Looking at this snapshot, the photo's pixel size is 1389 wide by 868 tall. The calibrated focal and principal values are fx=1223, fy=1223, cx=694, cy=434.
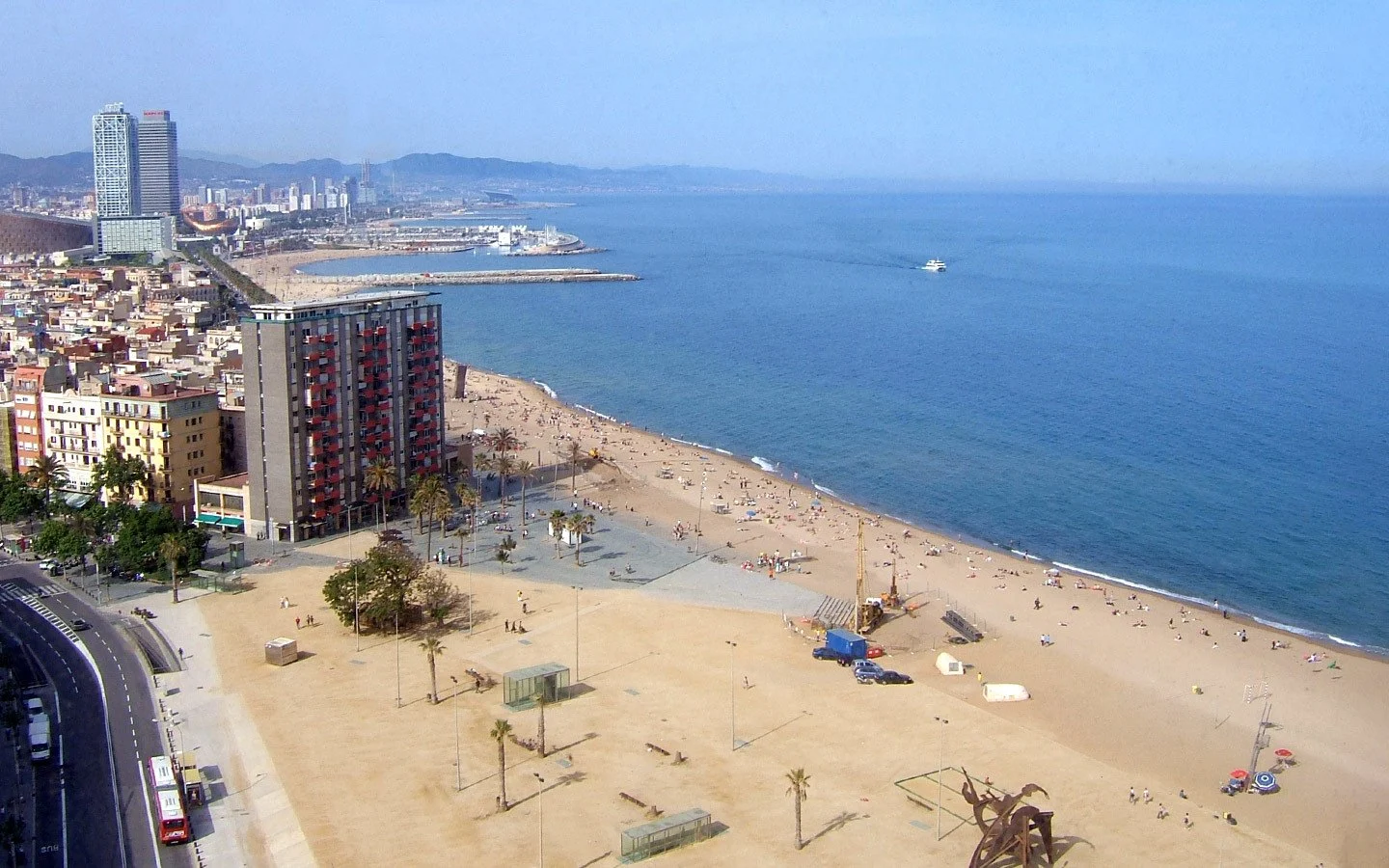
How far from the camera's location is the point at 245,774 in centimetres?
2600

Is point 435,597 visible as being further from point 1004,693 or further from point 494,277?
point 494,277

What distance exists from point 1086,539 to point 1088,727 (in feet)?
63.7

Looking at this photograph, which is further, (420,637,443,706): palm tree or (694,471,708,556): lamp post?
(694,471,708,556): lamp post

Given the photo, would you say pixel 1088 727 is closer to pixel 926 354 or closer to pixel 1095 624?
pixel 1095 624

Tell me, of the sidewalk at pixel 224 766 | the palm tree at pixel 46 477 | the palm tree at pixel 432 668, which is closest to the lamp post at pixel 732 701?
the palm tree at pixel 432 668

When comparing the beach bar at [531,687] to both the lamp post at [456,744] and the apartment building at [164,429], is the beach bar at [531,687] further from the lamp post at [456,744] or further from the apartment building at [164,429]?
the apartment building at [164,429]

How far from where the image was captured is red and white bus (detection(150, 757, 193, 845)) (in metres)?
23.0

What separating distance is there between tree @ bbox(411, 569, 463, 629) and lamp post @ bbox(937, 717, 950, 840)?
47.9 feet

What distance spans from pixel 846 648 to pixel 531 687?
891 centimetres

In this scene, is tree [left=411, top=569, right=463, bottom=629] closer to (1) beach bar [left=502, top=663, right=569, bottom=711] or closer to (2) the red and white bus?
(1) beach bar [left=502, top=663, right=569, bottom=711]

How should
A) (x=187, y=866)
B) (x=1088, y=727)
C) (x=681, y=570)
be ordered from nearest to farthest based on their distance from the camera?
(x=187, y=866)
(x=1088, y=727)
(x=681, y=570)

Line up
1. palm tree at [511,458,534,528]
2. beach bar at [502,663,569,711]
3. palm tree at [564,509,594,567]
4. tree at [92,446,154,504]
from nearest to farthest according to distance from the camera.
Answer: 1. beach bar at [502,663,569,711]
2. palm tree at [564,509,594,567]
3. tree at [92,446,154,504]
4. palm tree at [511,458,534,528]

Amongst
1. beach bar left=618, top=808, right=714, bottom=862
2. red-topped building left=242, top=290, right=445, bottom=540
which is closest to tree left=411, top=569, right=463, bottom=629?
red-topped building left=242, top=290, right=445, bottom=540

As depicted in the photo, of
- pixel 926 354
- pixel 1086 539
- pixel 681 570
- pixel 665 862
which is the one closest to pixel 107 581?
pixel 681 570
